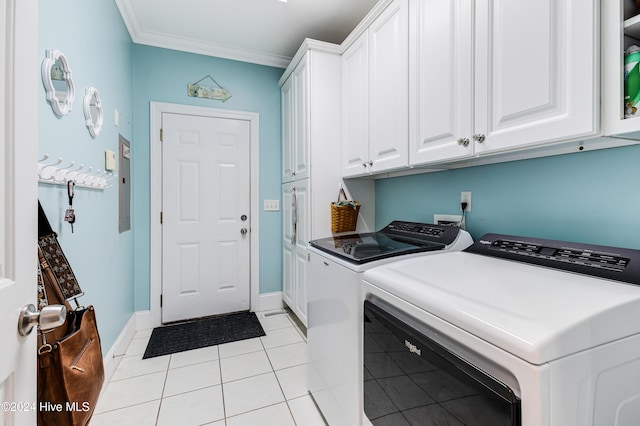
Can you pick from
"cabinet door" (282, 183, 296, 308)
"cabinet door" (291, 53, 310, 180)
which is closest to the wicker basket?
"cabinet door" (291, 53, 310, 180)

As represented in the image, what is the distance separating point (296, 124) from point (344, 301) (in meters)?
1.82

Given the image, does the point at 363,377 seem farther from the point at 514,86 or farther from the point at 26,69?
the point at 26,69

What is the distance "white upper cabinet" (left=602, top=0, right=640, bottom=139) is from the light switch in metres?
2.63

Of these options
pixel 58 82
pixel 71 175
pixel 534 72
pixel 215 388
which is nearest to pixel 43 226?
pixel 71 175

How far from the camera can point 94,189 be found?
1717 mm

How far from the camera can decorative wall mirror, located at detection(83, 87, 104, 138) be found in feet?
5.16

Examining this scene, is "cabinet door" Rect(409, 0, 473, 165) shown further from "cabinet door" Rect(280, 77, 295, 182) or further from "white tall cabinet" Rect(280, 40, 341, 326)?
"cabinet door" Rect(280, 77, 295, 182)

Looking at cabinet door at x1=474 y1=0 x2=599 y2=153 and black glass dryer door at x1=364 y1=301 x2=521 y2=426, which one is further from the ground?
cabinet door at x1=474 y1=0 x2=599 y2=153

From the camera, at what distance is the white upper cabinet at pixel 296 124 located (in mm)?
2340

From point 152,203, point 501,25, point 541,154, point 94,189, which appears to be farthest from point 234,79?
point 541,154

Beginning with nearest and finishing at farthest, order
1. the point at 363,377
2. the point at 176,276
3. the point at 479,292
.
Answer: the point at 479,292, the point at 363,377, the point at 176,276

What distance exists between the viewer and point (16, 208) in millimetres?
613

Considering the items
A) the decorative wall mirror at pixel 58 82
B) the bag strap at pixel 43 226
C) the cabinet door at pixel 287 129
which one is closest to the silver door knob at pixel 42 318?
the bag strap at pixel 43 226

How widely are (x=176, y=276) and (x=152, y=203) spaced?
2.40 feet
